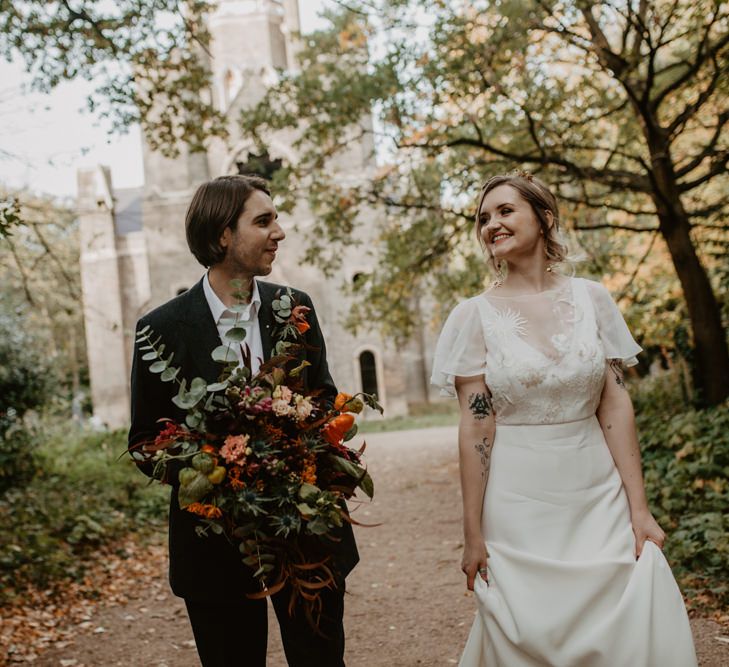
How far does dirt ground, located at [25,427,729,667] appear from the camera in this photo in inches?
190

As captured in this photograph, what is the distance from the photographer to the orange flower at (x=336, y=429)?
240 cm

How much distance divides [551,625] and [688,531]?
12.4 feet

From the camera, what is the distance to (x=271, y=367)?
7.71 feet

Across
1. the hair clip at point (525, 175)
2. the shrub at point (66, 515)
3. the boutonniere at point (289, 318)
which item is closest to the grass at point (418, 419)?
the shrub at point (66, 515)

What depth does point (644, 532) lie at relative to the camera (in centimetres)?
255

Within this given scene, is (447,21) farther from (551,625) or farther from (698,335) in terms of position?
(551,625)

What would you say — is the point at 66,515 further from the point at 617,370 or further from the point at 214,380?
the point at 617,370

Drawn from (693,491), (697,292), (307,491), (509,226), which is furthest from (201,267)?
(307,491)

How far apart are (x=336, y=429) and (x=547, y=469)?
0.79m

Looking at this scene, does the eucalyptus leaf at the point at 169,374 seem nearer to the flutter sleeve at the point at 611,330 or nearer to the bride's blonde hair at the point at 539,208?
the bride's blonde hair at the point at 539,208

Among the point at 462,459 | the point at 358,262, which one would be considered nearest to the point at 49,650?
the point at 462,459

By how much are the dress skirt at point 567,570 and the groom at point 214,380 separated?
529mm

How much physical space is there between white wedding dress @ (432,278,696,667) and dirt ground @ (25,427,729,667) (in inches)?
78.8

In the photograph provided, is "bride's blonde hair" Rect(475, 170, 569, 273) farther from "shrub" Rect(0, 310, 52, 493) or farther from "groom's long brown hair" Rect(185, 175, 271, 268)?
"shrub" Rect(0, 310, 52, 493)
